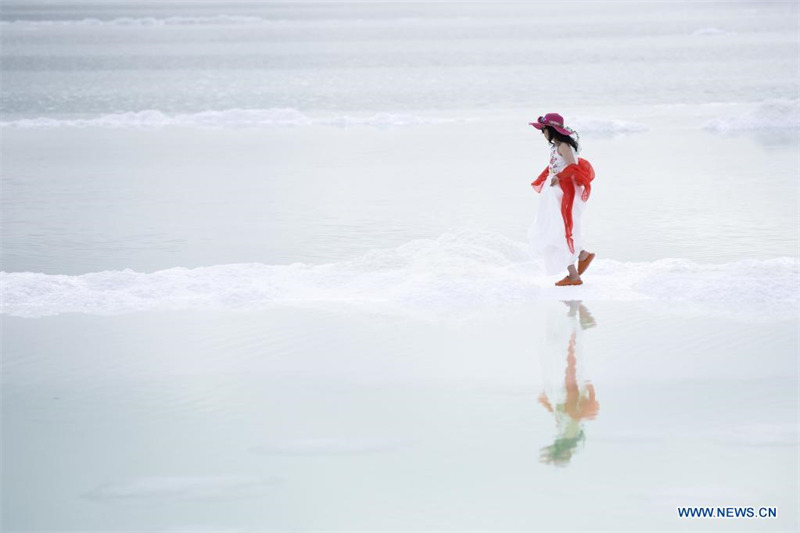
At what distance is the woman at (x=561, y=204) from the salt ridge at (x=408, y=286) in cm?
27

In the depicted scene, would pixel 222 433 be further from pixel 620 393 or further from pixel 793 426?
pixel 793 426

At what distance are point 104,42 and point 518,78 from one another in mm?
53179

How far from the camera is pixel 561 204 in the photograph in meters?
10.1

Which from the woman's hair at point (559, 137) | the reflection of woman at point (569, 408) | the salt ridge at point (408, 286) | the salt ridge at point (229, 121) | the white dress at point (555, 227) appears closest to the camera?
the reflection of woman at point (569, 408)

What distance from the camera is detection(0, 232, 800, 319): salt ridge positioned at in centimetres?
981

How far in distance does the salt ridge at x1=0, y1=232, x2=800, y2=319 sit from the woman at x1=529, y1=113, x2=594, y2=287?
27cm

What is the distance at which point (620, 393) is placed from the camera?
24.7ft

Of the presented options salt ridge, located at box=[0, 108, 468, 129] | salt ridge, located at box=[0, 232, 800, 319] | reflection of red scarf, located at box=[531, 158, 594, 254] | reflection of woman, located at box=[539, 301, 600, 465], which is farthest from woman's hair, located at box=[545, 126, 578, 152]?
salt ridge, located at box=[0, 108, 468, 129]

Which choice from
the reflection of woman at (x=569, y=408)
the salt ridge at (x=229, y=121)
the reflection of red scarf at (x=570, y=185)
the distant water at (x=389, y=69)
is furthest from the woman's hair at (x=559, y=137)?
the distant water at (x=389, y=69)

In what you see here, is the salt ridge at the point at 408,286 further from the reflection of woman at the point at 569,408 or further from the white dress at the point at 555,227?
the reflection of woman at the point at 569,408

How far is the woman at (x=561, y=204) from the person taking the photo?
33.0ft

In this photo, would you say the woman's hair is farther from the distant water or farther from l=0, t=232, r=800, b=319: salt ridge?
the distant water

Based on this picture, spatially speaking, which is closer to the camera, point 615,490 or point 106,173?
point 615,490

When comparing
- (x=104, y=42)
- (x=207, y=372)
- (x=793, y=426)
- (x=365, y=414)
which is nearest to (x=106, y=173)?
(x=207, y=372)
